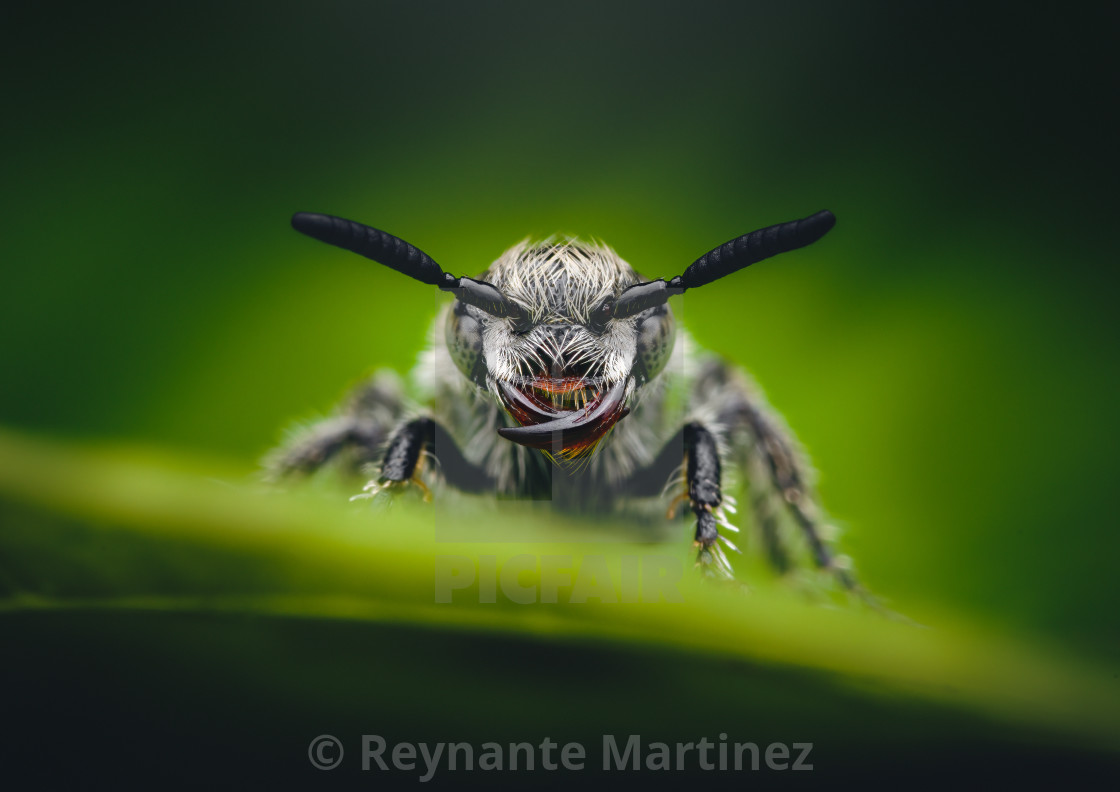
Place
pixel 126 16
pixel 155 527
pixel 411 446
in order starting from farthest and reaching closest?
1. pixel 126 16
2. pixel 411 446
3. pixel 155 527

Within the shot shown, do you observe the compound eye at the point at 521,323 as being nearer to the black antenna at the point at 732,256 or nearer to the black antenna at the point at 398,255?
the black antenna at the point at 398,255

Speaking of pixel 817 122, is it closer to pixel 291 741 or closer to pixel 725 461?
pixel 725 461

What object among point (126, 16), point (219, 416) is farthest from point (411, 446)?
point (126, 16)

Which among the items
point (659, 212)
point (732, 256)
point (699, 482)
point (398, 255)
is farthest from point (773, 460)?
point (659, 212)

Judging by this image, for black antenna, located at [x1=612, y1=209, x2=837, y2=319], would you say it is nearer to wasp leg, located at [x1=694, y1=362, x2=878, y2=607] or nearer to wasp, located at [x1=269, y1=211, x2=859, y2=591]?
wasp, located at [x1=269, y1=211, x2=859, y2=591]

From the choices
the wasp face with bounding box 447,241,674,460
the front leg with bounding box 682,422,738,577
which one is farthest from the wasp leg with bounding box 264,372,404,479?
the front leg with bounding box 682,422,738,577

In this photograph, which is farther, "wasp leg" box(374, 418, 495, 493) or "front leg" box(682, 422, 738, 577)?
"wasp leg" box(374, 418, 495, 493)
